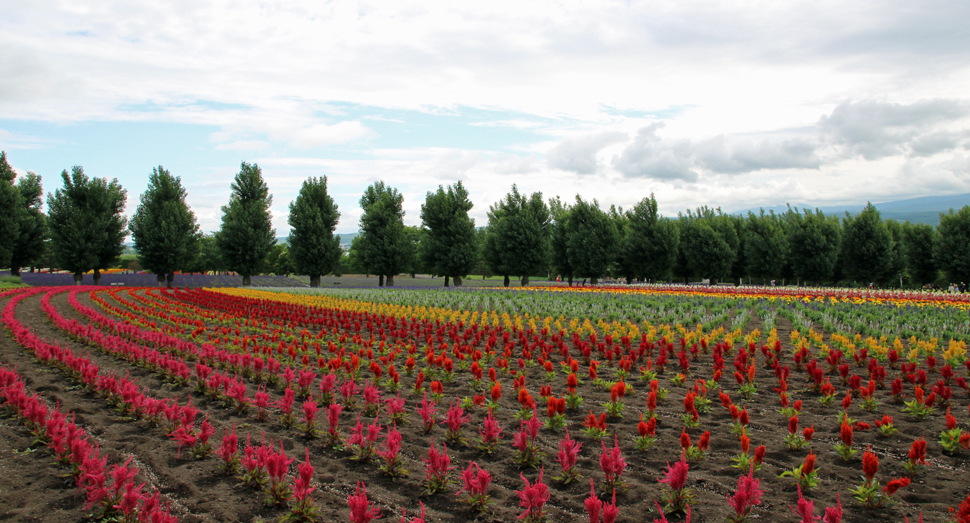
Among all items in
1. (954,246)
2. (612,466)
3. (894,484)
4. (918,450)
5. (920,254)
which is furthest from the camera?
(920,254)

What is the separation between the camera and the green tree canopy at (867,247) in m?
45.8

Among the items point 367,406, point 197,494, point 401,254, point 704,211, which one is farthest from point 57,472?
point 704,211

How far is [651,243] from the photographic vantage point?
5075cm

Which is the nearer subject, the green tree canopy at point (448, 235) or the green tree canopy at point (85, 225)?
the green tree canopy at point (85, 225)

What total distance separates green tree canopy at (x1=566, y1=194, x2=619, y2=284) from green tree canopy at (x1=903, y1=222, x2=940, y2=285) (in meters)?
28.4

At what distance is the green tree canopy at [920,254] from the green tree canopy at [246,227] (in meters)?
61.4

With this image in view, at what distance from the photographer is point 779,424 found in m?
6.30

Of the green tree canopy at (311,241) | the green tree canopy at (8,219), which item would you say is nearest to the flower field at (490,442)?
the green tree canopy at (311,241)

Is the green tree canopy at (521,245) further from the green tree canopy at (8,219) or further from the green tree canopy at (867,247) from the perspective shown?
the green tree canopy at (8,219)

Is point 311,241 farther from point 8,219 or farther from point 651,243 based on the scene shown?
point 651,243

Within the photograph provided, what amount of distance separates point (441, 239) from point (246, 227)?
18.4m

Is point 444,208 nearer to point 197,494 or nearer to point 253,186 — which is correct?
Result: point 253,186

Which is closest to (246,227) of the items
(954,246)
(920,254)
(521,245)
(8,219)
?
(8,219)

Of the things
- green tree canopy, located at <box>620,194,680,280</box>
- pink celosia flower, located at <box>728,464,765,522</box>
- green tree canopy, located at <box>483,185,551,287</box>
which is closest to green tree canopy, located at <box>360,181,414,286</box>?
green tree canopy, located at <box>483,185,551,287</box>
